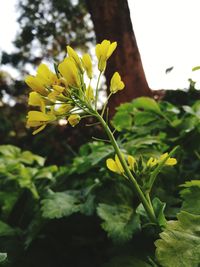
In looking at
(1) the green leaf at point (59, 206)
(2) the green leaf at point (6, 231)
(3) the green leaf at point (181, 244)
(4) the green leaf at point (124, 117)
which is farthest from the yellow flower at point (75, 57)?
(4) the green leaf at point (124, 117)

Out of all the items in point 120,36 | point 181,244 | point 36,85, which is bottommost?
point 181,244

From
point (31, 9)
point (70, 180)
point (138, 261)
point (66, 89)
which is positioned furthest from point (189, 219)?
point (31, 9)

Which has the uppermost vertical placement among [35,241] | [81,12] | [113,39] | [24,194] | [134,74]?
[81,12]

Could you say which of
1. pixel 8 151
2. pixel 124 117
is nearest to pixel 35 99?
pixel 124 117

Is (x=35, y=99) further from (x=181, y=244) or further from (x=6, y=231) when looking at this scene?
(x=6, y=231)

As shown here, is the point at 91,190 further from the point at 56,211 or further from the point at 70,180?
the point at 70,180

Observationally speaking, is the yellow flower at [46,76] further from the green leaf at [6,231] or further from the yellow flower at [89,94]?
the green leaf at [6,231]
